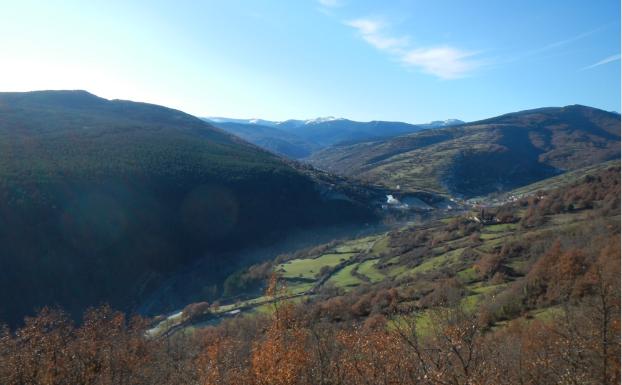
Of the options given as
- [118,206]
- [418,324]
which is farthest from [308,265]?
[418,324]

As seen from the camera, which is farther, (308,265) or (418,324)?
(308,265)

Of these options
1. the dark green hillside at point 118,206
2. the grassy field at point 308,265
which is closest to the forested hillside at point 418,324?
the grassy field at point 308,265

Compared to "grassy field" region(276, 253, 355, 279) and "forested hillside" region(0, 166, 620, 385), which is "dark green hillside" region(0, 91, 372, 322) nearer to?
"grassy field" region(276, 253, 355, 279)

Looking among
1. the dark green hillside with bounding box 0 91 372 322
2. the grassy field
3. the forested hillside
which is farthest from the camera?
the dark green hillside with bounding box 0 91 372 322

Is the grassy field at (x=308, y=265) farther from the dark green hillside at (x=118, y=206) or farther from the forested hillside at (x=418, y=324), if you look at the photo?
the dark green hillside at (x=118, y=206)

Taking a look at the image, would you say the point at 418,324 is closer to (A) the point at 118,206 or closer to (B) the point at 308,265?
(B) the point at 308,265

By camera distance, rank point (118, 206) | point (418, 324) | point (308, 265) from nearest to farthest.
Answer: point (418, 324) → point (308, 265) → point (118, 206)

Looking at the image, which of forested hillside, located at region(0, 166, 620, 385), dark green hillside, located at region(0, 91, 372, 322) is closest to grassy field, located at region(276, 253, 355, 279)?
forested hillside, located at region(0, 166, 620, 385)

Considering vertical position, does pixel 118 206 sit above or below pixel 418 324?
below
